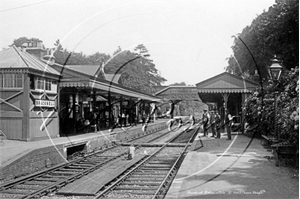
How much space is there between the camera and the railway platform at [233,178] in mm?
6203

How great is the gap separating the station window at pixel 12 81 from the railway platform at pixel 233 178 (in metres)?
7.36

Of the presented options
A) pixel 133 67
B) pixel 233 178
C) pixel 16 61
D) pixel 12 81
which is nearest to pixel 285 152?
pixel 233 178

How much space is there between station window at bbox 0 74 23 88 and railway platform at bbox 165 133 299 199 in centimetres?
736

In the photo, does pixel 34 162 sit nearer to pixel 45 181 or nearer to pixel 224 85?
pixel 45 181

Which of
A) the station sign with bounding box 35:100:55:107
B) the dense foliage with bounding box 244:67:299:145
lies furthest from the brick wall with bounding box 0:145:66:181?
the dense foliage with bounding box 244:67:299:145

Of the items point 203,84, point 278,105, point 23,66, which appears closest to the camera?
point 278,105

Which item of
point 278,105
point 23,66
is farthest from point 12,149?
point 278,105

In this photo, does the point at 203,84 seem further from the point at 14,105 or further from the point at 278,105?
the point at 14,105

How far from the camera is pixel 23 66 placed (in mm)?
13336

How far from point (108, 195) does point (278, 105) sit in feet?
19.4

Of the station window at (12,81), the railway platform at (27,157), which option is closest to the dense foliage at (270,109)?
the railway platform at (27,157)


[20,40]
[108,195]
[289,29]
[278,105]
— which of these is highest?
[20,40]

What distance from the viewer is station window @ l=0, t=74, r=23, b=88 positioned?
529 inches

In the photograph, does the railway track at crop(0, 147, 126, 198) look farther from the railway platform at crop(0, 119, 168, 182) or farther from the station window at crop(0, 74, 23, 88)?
the station window at crop(0, 74, 23, 88)
